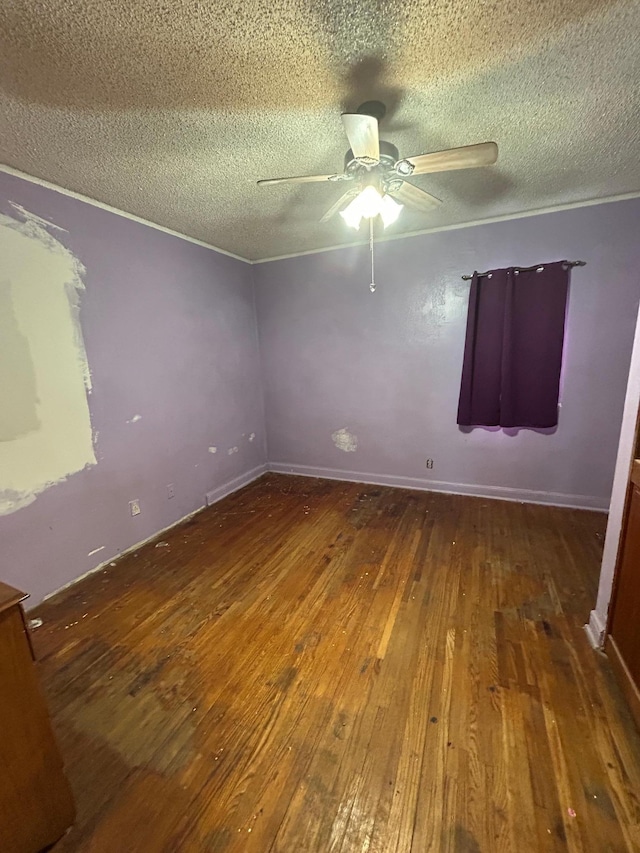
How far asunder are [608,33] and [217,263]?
2944mm

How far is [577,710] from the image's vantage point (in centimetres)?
141

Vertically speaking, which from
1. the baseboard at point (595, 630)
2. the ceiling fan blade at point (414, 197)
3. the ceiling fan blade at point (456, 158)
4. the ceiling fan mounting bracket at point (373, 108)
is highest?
the ceiling fan mounting bracket at point (373, 108)

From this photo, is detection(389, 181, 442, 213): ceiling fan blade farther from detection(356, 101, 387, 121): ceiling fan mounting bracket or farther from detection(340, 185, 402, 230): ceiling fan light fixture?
detection(356, 101, 387, 121): ceiling fan mounting bracket

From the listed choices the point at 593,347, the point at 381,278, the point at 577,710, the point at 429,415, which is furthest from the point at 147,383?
the point at 593,347

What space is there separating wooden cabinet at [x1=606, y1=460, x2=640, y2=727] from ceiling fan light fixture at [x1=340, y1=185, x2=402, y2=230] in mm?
1613

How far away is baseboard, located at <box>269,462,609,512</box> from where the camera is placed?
3.06m

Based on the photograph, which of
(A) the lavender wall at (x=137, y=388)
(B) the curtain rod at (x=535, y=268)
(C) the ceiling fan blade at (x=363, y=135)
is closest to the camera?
(C) the ceiling fan blade at (x=363, y=135)

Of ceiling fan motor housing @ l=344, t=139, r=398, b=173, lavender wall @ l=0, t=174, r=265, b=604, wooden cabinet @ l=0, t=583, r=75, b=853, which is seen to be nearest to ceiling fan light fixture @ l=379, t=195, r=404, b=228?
ceiling fan motor housing @ l=344, t=139, r=398, b=173

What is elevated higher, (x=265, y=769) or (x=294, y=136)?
(x=294, y=136)

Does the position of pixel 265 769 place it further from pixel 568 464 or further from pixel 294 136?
pixel 568 464

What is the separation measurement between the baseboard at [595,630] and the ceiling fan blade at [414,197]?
231 centimetres

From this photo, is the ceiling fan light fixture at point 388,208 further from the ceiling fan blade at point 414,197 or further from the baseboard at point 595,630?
the baseboard at point 595,630

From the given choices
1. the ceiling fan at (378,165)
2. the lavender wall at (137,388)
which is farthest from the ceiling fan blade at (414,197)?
the lavender wall at (137,388)

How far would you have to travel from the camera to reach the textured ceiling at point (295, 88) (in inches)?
44.0
